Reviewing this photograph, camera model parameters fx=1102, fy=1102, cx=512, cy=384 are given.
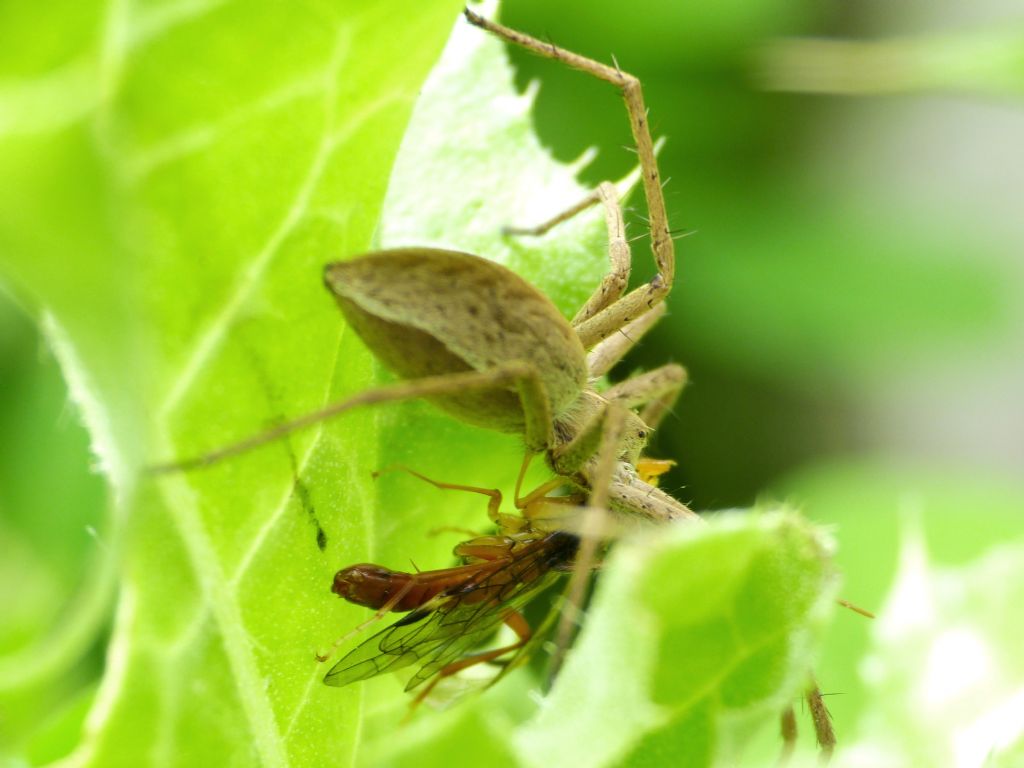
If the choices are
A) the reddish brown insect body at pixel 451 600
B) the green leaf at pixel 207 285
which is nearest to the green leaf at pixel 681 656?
the green leaf at pixel 207 285

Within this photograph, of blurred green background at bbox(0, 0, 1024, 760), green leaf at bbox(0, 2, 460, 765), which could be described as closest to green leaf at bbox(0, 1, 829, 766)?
green leaf at bbox(0, 2, 460, 765)

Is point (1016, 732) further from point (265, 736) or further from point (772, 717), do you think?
point (265, 736)

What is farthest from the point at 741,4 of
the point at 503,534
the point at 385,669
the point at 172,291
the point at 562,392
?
the point at 172,291

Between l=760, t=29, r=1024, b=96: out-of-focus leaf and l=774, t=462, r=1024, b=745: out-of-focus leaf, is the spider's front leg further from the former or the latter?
l=760, t=29, r=1024, b=96: out-of-focus leaf

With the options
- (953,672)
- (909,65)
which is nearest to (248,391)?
(953,672)

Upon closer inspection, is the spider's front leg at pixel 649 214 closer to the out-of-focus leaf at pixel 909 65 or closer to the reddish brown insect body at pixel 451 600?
the reddish brown insect body at pixel 451 600

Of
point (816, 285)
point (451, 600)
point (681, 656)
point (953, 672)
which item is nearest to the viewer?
point (681, 656)

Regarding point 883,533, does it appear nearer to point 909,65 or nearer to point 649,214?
point 649,214

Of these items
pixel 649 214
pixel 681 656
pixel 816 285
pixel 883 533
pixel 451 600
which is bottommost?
pixel 816 285
